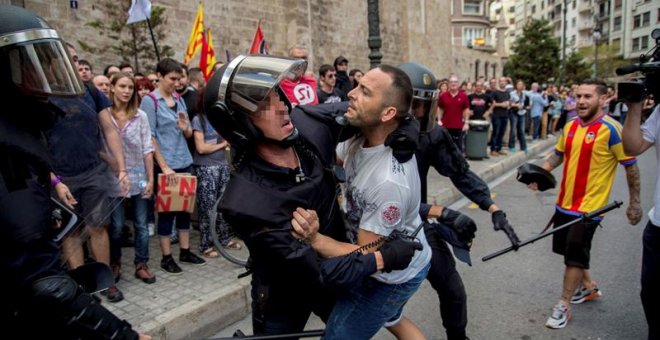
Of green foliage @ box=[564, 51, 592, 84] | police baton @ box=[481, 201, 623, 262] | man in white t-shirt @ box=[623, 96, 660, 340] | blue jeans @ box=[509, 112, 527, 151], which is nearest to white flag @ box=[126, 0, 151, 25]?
police baton @ box=[481, 201, 623, 262]

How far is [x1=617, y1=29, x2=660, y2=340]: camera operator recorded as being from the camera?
2.63 m

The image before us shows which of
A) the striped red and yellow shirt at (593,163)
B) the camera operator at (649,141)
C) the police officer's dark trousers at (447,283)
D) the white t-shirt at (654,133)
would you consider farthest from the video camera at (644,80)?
the police officer's dark trousers at (447,283)

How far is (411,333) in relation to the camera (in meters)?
2.52

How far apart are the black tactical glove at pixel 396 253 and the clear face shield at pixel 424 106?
105 centimetres

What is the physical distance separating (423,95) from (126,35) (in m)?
9.52

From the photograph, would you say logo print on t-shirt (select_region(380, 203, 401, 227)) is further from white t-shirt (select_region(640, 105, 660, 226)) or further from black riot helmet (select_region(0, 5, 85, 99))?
white t-shirt (select_region(640, 105, 660, 226))

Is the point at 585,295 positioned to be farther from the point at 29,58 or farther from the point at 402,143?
the point at 29,58

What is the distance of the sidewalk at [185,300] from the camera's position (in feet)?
11.1

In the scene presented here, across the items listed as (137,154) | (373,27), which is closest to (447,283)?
(137,154)

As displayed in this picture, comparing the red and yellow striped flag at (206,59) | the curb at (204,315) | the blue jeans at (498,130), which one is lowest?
the curb at (204,315)

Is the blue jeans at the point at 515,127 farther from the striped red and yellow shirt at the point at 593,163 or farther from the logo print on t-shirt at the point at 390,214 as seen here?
the logo print on t-shirt at the point at 390,214

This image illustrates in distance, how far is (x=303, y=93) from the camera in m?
5.63

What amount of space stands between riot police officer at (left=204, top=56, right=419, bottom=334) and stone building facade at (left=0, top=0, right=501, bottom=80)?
26.1ft

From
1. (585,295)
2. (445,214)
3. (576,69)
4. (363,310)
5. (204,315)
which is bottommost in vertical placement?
(585,295)
